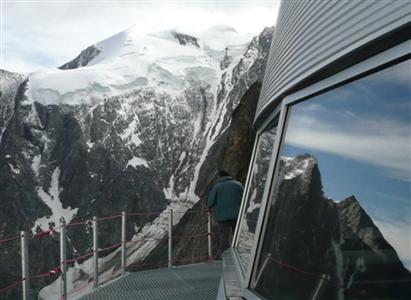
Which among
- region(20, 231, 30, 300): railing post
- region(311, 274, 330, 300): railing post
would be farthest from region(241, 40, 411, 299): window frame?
region(20, 231, 30, 300): railing post

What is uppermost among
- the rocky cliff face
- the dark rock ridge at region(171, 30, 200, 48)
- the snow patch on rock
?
the dark rock ridge at region(171, 30, 200, 48)

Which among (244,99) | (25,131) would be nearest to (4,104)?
(25,131)

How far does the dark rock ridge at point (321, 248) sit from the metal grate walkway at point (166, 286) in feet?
11.8

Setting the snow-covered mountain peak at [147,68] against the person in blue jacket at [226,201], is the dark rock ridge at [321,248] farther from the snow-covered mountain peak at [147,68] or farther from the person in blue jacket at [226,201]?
the snow-covered mountain peak at [147,68]

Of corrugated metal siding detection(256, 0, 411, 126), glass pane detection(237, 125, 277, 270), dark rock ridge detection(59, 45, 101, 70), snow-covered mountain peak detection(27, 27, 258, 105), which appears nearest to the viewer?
corrugated metal siding detection(256, 0, 411, 126)

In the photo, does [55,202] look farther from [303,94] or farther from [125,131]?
[303,94]

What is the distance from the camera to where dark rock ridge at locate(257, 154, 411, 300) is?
290 cm

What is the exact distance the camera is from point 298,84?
476 cm

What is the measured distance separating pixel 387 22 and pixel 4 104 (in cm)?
17026

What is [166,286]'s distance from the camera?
361 inches

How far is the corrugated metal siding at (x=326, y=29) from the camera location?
2.95 meters

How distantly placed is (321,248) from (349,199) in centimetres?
38

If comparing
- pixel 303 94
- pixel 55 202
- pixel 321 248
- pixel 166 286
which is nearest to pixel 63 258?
pixel 166 286

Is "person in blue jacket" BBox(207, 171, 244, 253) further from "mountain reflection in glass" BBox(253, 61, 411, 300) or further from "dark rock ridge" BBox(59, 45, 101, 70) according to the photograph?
"dark rock ridge" BBox(59, 45, 101, 70)
